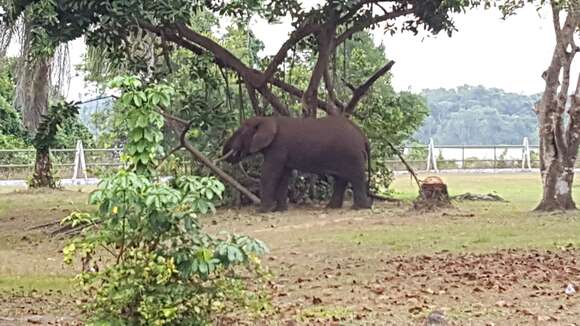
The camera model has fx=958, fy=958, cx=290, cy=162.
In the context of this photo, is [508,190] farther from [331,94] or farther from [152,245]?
[152,245]

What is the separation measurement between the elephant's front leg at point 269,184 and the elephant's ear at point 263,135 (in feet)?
1.59

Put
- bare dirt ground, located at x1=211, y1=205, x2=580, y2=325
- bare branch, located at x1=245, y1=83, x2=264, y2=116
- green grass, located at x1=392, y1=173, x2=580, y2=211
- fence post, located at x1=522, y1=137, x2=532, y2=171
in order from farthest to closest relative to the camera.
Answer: fence post, located at x1=522, y1=137, x2=532, y2=171 → green grass, located at x1=392, y1=173, x2=580, y2=211 → bare branch, located at x1=245, y1=83, x2=264, y2=116 → bare dirt ground, located at x1=211, y1=205, x2=580, y2=325

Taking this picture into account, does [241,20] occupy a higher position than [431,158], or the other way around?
[241,20]

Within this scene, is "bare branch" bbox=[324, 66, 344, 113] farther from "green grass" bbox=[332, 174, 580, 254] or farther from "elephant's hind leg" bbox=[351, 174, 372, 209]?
"green grass" bbox=[332, 174, 580, 254]

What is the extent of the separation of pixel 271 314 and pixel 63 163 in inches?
1090

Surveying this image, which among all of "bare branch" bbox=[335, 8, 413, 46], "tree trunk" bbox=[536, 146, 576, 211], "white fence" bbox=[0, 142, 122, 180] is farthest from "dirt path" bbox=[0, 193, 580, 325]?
"white fence" bbox=[0, 142, 122, 180]

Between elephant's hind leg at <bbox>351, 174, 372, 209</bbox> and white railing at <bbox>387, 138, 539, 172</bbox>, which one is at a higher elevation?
white railing at <bbox>387, 138, 539, 172</bbox>

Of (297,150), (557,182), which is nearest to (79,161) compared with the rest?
(297,150)

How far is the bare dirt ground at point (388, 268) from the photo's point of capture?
7395 millimetres

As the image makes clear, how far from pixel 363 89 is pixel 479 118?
5085 centimetres

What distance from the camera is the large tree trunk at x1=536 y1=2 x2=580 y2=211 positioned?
50.2 feet

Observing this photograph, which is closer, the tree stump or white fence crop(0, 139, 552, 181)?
the tree stump

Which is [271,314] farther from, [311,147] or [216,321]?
[311,147]

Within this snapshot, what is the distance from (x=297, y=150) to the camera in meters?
18.3
